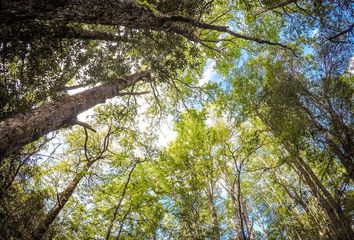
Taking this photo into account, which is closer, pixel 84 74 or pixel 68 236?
pixel 84 74

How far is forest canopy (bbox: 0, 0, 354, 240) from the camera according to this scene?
4438 mm

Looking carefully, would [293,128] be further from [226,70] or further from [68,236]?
[68,236]

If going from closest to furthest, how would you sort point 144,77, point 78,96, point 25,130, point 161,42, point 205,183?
point 25,130 < point 78,96 < point 161,42 < point 144,77 < point 205,183

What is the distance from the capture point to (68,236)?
7.66m

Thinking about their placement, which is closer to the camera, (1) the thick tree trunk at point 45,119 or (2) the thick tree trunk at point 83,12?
(2) the thick tree trunk at point 83,12

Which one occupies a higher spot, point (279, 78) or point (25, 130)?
point (279, 78)

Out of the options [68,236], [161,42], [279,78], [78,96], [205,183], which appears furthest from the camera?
[205,183]

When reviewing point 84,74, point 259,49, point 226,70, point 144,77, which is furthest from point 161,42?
point 259,49

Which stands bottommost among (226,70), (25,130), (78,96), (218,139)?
(25,130)

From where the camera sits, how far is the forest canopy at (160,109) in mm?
4438

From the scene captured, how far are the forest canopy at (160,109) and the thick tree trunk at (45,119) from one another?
26 mm

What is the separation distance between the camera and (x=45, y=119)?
411 cm

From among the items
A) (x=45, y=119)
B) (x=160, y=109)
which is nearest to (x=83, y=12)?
(x=45, y=119)

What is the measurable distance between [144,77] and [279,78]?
628 cm
